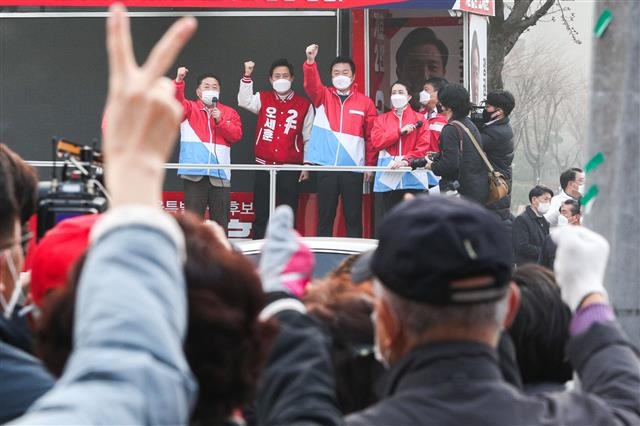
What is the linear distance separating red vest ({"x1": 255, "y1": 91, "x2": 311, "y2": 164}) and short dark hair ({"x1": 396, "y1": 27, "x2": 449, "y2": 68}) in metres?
1.64

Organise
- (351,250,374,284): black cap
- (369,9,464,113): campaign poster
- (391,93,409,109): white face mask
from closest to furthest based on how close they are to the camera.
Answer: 1. (351,250,374,284): black cap
2. (391,93,409,109): white face mask
3. (369,9,464,113): campaign poster

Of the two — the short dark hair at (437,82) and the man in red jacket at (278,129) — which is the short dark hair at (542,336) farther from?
the short dark hair at (437,82)

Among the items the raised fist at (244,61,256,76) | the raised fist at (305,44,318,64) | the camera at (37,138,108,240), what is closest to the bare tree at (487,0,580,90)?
the raised fist at (244,61,256,76)

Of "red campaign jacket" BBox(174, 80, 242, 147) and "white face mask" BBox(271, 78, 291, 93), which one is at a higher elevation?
"white face mask" BBox(271, 78, 291, 93)

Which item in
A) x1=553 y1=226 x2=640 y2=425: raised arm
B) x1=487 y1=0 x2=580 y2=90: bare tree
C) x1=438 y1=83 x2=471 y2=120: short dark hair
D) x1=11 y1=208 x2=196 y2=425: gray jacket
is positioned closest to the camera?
x1=11 y1=208 x2=196 y2=425: gray jacket

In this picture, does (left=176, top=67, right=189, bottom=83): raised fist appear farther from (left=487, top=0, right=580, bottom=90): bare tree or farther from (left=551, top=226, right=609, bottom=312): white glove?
(left=487, top=0, right=580, bottom=90): bare tree

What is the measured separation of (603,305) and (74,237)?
42.0 inches

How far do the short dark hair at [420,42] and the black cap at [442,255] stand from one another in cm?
1189

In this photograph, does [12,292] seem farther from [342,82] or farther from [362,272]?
[342,82]

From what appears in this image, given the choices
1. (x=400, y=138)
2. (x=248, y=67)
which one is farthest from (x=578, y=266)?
(x=248, y=67)

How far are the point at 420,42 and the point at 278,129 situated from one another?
2.18m

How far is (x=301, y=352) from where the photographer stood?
89.7 inches

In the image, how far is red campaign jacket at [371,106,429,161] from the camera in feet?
40.6

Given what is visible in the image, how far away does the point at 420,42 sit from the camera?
1408 centimetres
